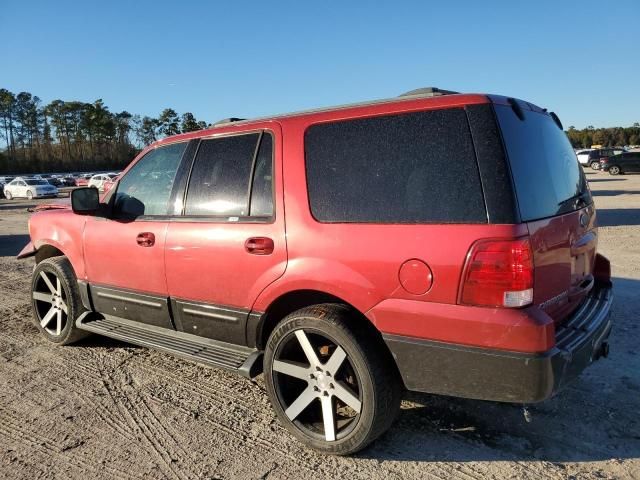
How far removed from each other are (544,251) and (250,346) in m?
1.90

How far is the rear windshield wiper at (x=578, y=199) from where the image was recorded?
9.31 feet

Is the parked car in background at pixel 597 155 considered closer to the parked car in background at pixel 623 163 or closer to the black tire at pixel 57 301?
the parked car in background at pixel 623 163

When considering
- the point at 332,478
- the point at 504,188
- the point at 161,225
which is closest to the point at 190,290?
the point at 161,225

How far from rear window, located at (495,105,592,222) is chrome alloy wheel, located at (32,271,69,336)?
160 inches

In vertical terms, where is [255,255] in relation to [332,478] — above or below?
above

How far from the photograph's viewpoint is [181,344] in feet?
11.7

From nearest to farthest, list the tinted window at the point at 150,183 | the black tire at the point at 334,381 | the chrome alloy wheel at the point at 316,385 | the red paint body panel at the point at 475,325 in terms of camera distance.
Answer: the red paint body panel at the point at 475,325
the black tire at the point at 334,381
the chrome alloy wheel at the point at 316,385
the tinted window at the point at 150,183

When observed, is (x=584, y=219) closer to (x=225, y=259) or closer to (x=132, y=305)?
(x=225, y=259)

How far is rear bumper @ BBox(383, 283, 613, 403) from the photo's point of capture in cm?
230

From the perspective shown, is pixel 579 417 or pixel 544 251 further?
pixel 579 417

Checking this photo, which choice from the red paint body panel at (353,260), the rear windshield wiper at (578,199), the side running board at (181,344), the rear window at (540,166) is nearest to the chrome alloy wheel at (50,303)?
the side running board at (181,344)

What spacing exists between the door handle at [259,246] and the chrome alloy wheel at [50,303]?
2.44 metres

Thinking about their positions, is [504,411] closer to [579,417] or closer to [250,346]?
[579,417]

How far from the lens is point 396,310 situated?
100 inches
